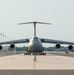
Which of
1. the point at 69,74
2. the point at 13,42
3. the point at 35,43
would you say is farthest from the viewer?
the point at 13,42

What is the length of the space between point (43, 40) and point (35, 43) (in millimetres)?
13369

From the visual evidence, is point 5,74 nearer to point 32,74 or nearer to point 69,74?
point 32,74

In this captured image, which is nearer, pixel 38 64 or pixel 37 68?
pixel 37 68

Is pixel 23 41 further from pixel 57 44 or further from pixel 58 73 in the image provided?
pixel 58 73

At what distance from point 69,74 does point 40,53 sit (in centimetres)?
4425

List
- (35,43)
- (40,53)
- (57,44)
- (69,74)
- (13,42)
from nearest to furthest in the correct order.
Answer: (69,74) → (35,43) → (40,53) → (57,44) → (13,42)

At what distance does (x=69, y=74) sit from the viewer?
15438mm

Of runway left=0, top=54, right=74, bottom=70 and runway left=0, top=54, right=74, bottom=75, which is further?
runway left=0, top=54, right=74, bottom=70

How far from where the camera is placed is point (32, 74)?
15.5 metres

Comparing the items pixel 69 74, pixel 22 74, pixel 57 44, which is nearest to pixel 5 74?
pixel 22 74

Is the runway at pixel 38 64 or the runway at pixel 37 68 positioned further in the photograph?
the runway at pixel 38 64

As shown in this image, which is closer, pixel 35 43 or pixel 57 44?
pixel 35 43

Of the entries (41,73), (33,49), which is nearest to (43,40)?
(33,49)

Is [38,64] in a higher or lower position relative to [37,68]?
lower
